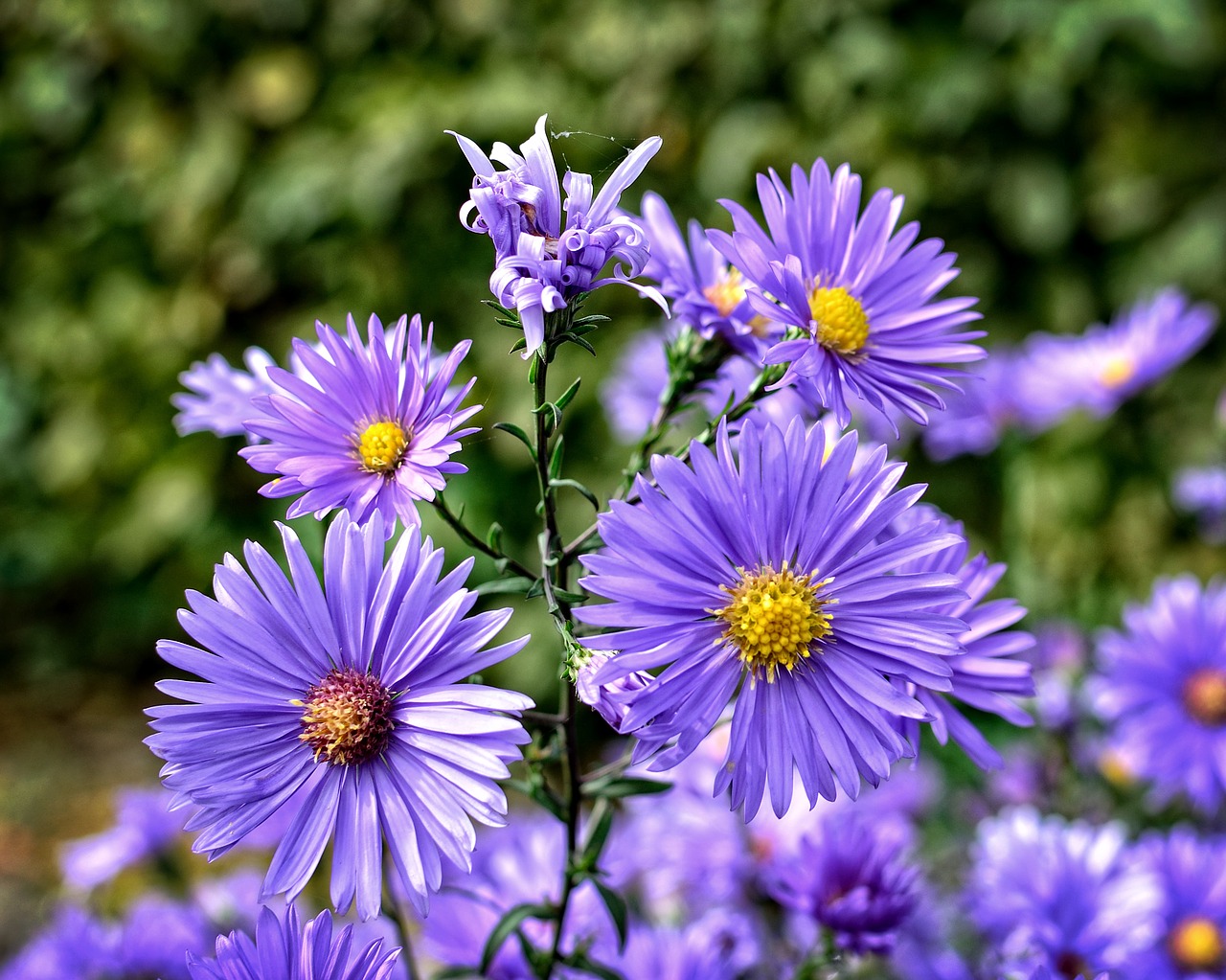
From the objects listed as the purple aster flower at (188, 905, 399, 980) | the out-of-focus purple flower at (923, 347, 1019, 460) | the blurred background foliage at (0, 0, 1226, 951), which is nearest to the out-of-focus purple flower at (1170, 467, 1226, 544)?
the blurred background foliage at (0, 0, 1226, 951)

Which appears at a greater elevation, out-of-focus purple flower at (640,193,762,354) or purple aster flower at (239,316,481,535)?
out-of-focus purple flower at (640,193,762,354)

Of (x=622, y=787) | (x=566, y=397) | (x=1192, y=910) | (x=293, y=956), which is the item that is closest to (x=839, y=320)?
(x=566, y=397)

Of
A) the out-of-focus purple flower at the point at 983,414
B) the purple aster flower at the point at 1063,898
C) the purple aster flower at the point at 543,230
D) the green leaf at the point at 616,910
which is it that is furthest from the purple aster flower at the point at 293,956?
the out-of-focus purple flower at the point at 983,414

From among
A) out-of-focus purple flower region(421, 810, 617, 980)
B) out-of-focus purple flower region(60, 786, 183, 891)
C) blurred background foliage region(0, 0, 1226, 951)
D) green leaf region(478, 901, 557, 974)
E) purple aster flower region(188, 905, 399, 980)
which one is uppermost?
blurred background foliage region(0, 0, 1226, 951)

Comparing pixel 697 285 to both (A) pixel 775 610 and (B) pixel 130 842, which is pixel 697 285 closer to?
(A) pixel 775 610

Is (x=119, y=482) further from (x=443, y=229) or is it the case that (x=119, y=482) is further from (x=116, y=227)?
(x=443, y=229)

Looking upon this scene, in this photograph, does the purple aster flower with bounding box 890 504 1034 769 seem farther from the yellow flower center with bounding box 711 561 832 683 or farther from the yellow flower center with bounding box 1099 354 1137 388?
the yellow flower center with bounding box 1099 354 1137 388
